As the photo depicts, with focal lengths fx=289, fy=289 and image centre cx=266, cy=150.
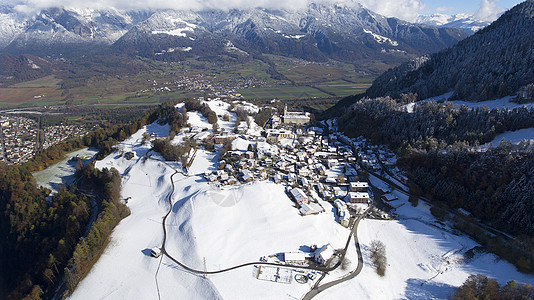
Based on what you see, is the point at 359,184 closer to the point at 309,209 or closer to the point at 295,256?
the point at 309,209

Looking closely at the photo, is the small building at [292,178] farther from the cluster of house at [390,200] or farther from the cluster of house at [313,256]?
the cluster of house at [313,256]

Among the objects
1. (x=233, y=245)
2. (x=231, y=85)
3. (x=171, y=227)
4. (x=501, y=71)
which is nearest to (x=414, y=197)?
(x=233, y=245)

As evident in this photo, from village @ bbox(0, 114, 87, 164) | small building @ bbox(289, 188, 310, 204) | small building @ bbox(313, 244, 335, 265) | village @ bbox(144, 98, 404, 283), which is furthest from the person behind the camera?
village @ bbox(0, 114, 87, 164)

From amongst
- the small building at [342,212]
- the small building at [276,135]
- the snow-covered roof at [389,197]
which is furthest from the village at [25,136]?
the snow-covered roof at [389,197]

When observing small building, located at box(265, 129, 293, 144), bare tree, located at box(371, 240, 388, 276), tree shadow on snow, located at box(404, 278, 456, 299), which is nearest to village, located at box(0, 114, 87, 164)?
small building, located at box(265, 129, 293, 144)

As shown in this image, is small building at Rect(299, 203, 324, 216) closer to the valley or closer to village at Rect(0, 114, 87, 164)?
the valley

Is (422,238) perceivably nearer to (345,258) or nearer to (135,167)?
(345,258)

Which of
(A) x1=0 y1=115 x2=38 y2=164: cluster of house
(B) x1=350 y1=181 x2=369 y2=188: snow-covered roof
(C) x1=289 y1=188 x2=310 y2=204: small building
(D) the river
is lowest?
(A) x1=0 y1=115 x2=38 y2=164: cluster of house
